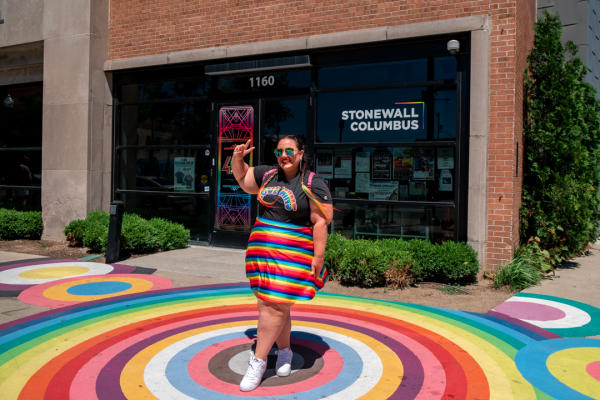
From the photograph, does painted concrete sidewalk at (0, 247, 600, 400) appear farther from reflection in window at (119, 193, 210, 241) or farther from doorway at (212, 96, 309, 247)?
reflection in window at (119, 193, 210, 241)

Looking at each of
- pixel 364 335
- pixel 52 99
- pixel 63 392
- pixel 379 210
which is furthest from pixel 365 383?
pixel 52 99

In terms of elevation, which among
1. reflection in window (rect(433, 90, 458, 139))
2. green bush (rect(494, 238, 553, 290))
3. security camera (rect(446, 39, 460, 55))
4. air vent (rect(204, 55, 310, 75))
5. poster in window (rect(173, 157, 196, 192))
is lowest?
green bush (rect(494, 238, 553, 290))

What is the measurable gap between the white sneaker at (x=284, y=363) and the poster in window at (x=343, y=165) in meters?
5.81

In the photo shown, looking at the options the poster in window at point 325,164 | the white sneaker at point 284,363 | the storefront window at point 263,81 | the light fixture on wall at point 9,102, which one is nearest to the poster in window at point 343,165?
the poster in window at point 325,164

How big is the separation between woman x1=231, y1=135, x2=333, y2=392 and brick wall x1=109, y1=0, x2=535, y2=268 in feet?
16.9

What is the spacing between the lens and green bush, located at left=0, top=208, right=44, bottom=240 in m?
11.8

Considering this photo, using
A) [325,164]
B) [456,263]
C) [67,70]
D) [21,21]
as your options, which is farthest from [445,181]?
[21,21]

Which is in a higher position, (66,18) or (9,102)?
(66,18)

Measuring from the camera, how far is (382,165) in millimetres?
9148

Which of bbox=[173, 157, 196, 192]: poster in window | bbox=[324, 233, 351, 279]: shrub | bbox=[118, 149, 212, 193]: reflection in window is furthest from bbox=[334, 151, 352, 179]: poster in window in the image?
bbox=[173, 157, 196, 192]: poster in window

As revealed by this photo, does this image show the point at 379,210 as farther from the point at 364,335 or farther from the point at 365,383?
the point at 365,383

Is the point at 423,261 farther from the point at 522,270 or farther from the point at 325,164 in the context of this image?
the point at 325,164

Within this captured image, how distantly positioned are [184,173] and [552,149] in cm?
757

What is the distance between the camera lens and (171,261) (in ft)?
29.9
